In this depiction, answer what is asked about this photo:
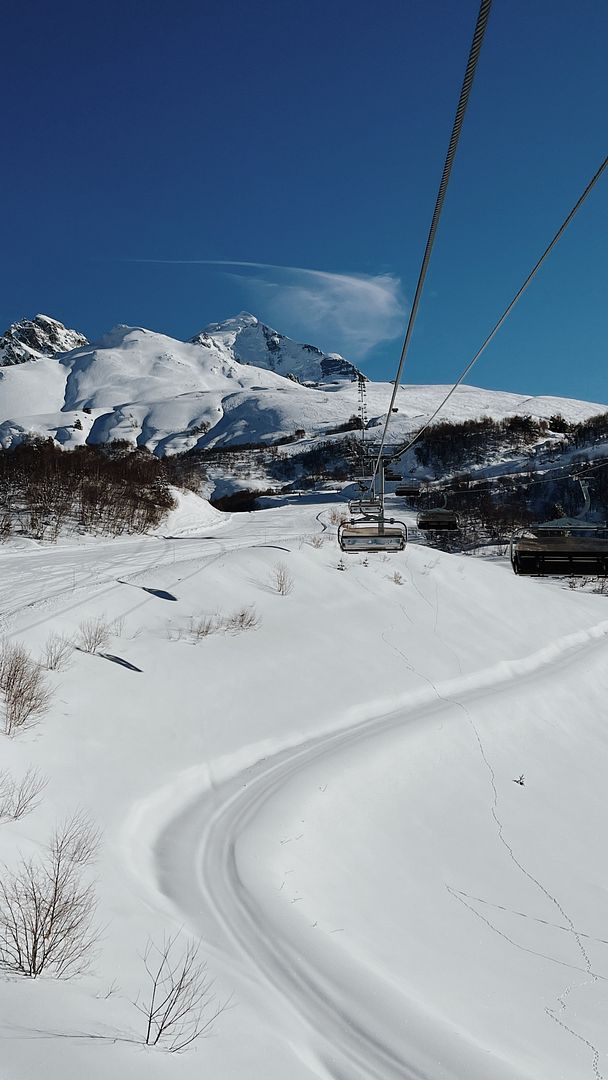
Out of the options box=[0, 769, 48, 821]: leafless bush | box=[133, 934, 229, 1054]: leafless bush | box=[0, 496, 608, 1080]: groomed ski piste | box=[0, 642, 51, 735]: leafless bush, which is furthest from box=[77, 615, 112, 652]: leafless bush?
box=[133, 934, 229, 1054]: leafless bush

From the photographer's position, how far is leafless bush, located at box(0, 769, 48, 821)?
702 cm

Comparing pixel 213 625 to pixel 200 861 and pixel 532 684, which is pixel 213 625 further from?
pixel 532 684

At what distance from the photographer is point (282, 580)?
64.3ft

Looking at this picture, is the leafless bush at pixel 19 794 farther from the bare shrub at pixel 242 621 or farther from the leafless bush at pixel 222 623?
the bare shrub at pixel 242 621

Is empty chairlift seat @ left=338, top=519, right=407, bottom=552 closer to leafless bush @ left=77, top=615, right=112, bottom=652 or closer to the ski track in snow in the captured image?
A: the ski track in snow

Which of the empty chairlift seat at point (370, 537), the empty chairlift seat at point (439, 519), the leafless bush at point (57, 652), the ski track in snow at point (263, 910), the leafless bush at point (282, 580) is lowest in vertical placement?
the ski track in snow at point (263, 910)

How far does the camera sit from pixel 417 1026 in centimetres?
525

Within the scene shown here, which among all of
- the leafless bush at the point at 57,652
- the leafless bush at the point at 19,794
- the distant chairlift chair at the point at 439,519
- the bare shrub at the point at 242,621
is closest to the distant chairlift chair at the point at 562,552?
the distant chairlift chair at the point at 439,519

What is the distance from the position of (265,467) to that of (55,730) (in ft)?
377

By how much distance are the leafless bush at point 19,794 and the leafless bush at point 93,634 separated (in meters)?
4.51

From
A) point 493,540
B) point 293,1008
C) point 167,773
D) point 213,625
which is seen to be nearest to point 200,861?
point 167,773

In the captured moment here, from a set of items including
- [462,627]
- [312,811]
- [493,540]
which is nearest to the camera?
[312,811]

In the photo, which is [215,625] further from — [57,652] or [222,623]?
[57,652]

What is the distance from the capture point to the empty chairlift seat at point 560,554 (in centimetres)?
1314
